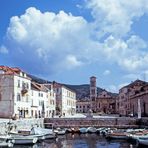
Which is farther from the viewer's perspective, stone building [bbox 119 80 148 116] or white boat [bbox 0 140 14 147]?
stone building [bbox 119 80 148 116]

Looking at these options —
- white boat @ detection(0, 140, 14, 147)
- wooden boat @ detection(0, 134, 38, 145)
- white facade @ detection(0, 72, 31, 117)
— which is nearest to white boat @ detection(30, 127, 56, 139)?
wooden boat @ detection(0, 134, 38, 145)

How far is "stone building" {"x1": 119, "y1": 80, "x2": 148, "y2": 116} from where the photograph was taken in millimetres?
103562

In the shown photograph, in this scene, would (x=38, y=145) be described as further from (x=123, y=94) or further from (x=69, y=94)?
(x=123, y=94)

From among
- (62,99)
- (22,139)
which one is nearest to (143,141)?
(22,139)

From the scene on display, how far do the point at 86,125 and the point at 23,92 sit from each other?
15755 millimetres

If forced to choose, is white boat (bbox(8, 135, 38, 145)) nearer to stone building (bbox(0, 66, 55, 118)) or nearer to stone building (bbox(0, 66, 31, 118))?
stone building (bbox(0, 66, 55, 118))

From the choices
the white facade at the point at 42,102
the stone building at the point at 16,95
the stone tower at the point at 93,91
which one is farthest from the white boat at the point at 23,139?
the stone tower at the point at 93,91

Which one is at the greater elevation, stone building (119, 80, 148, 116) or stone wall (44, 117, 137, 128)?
stone building (119, 80, 148, 116)

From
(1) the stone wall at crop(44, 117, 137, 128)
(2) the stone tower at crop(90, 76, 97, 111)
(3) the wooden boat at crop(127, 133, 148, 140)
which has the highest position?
(2) the stone tower at crop(90, 76, 97, 111)

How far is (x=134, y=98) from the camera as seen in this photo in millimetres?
120375

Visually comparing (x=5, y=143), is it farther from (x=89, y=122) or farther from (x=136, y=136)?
(x=89, y=122)

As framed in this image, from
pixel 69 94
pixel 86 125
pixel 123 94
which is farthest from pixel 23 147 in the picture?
pixel 123 94

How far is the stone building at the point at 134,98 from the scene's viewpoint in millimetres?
103562

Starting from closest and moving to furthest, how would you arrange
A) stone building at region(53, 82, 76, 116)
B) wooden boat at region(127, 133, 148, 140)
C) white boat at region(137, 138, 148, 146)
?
1. white boat at region(137, 138, 148, 146)
2. wooden boat at region(127, 133, 148, 140)
3. stone building at region(53, 82, 76, 116)
